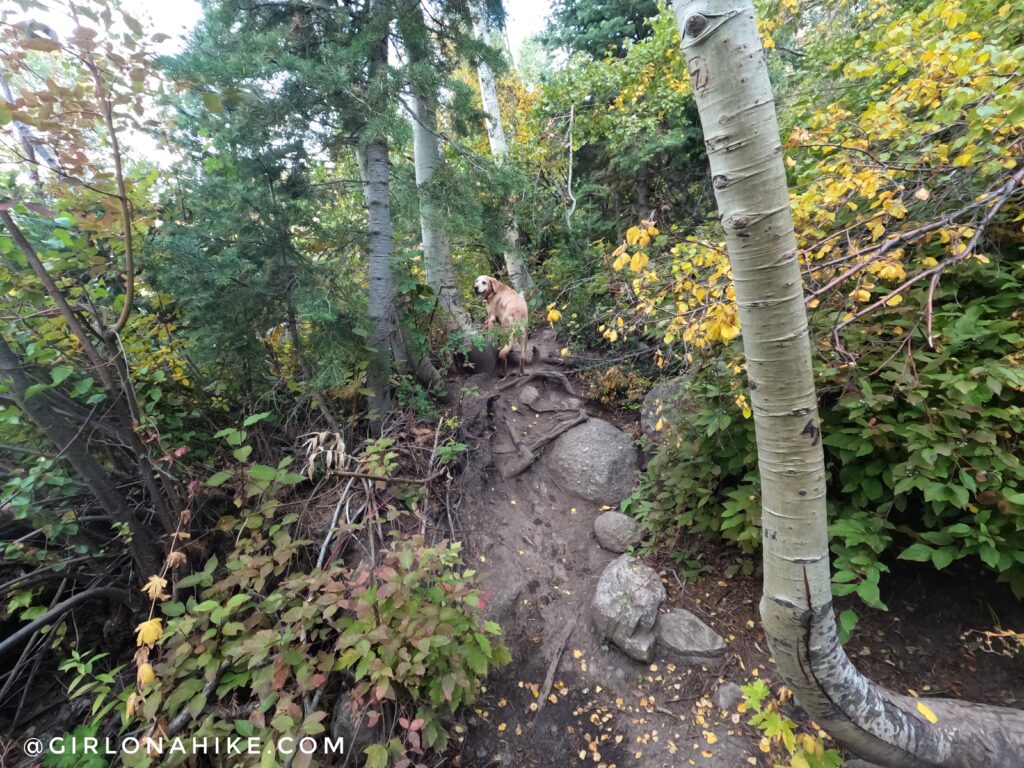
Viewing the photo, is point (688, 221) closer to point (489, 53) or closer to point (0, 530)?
point (489, 53)

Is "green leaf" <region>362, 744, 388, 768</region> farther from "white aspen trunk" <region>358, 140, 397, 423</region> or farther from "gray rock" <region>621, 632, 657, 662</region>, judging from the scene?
"white aspen trunk" <region>358, 140, 397, 423</region>

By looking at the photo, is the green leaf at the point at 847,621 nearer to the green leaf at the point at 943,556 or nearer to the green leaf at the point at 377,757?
the green leaf at the point at 943,556

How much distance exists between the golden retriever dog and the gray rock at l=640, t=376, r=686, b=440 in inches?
67.4

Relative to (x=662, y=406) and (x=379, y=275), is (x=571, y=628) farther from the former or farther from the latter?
(x=379, y=275)

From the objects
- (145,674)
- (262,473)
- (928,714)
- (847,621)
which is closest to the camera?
(145,674)

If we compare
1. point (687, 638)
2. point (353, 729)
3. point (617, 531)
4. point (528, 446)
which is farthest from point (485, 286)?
point (353, 729)

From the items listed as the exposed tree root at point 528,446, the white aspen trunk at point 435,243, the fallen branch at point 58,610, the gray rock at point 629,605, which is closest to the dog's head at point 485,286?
the white aspen trunk at point 435,243

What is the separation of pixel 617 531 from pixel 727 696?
1.35m

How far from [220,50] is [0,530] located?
325 centimetres

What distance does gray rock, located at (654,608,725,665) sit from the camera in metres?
2.85

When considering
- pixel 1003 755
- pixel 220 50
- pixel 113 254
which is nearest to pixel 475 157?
pixel 220 50

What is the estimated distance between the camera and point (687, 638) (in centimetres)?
292

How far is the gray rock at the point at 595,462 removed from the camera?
4.23 m

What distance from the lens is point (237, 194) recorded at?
2.78 meters
